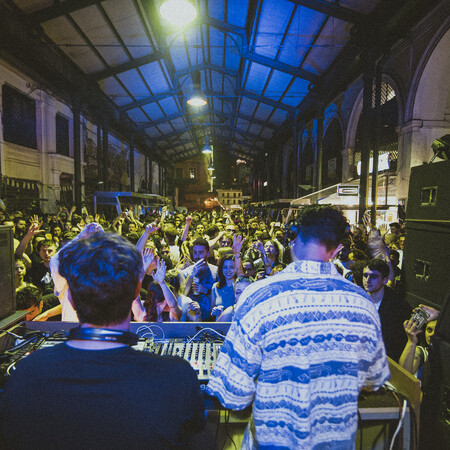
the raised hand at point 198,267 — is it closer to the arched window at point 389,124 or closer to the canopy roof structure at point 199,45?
the canopy roof structure at point 199,45

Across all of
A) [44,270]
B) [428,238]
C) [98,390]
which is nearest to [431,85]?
[428,238]

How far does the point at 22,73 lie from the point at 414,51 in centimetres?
1128

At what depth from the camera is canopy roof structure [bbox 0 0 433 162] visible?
7.66 meters

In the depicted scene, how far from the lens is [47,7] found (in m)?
7.77

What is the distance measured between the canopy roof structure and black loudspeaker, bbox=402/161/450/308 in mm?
6287

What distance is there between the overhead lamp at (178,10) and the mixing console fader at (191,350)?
16.4 feet

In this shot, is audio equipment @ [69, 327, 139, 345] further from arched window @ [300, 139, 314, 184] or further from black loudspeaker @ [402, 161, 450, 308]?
arched window @ [300, 139, 314, 184]

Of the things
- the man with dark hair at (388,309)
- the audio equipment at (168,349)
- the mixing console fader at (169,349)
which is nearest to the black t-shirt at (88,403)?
the audio equipment at (168,349)

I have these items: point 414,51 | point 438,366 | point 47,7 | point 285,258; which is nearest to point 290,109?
point 414,51

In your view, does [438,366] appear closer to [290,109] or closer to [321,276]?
[321,276]

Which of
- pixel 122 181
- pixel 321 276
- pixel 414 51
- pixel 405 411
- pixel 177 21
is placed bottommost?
pixel 405 411

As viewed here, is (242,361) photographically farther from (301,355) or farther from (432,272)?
(432,272)

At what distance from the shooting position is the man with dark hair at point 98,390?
31.4 inches

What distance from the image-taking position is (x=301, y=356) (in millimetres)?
1186
